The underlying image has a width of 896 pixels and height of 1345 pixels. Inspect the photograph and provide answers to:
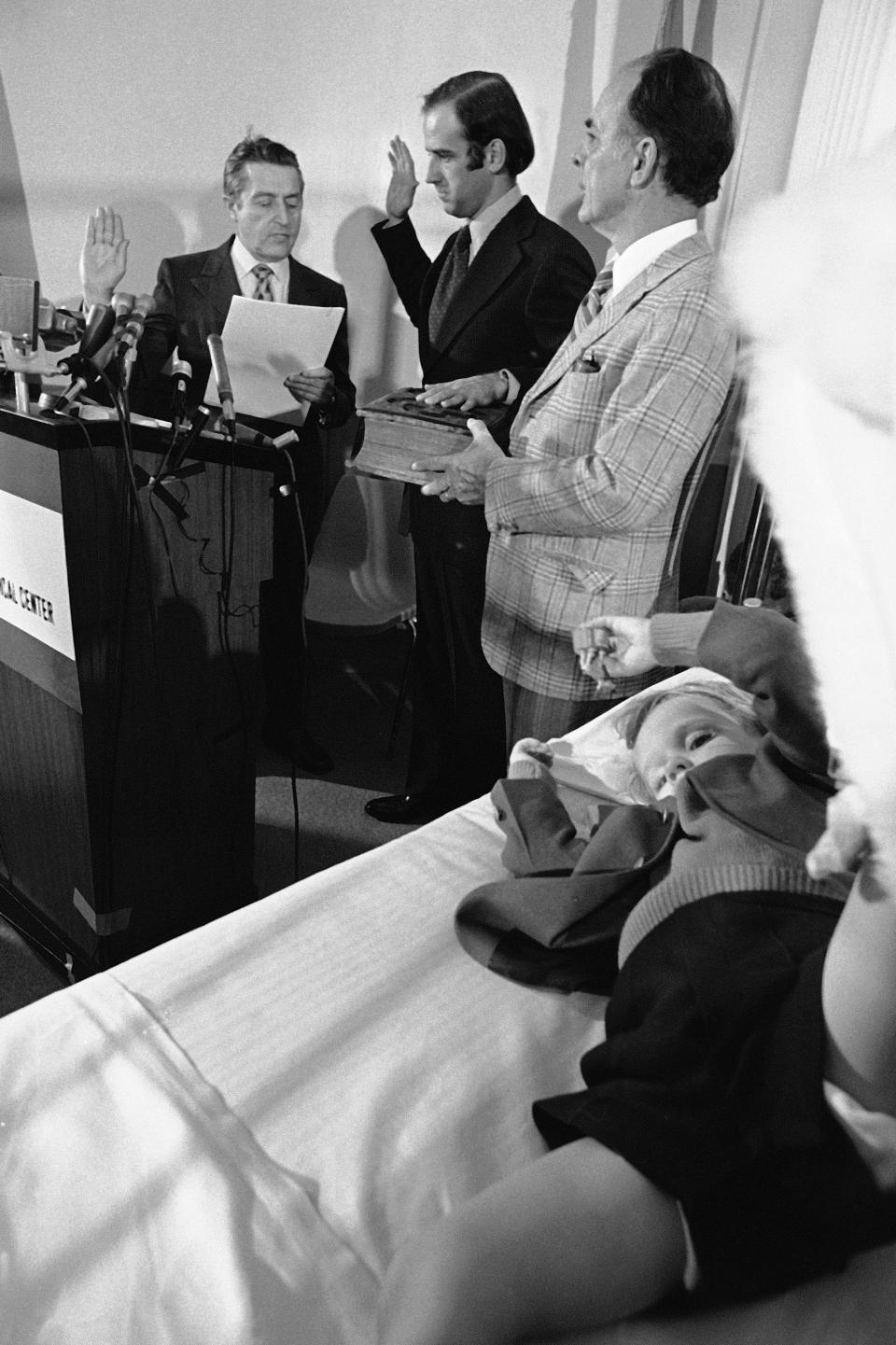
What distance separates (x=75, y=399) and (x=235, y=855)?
93 cm

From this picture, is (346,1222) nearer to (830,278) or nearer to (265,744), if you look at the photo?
(830,278)

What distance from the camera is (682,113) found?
4.91 ft

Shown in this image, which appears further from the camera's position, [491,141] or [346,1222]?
[491,141]

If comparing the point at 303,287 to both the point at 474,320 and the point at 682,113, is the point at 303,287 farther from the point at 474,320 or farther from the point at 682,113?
the point at 682,113

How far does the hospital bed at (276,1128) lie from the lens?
2.30 ft

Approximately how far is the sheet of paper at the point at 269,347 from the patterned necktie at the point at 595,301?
2.34ft

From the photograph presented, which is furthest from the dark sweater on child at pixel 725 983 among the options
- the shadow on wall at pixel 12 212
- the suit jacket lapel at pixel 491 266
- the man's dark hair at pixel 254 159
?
the shadow on wall at pixel 12 212

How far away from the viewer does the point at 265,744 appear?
2.96 meters

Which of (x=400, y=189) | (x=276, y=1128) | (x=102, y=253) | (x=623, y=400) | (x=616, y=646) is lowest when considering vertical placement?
(x=276, y=1128)

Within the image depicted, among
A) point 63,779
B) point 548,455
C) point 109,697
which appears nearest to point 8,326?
point 109,697

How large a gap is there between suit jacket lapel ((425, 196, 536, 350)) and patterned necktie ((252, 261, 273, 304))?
690 mm

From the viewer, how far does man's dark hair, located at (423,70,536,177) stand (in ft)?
7.38

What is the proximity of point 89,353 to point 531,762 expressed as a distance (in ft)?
3.04

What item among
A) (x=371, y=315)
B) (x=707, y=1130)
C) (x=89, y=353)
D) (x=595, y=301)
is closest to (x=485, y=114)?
(x=595, y=301)
